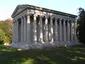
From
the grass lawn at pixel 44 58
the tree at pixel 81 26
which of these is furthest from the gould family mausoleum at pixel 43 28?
the grass lawn at pixel 44 58

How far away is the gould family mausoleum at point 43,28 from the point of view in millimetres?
39406

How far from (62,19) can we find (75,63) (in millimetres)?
30972

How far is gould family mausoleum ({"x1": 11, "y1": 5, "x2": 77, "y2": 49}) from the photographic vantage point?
39406 mm

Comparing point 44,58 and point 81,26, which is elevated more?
point 81,26

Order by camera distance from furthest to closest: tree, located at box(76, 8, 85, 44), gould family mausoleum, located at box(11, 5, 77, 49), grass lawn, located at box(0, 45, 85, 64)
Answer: tree, located at box(76, 8, 85, 44) < gould family mausoleum, located at box(11, 5, 77, 49) < grass lawn, located at box(0, 45, 85, 64)

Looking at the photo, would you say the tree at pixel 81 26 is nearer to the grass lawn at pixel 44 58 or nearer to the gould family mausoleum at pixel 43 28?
the gould family mausoleum at pixel 43 28

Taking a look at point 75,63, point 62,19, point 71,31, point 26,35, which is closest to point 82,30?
point 71,31

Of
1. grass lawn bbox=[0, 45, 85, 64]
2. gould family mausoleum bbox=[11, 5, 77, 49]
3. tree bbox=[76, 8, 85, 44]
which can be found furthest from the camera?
tree bbox=[76, 8, 85, 44]

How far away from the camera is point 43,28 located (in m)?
45.0

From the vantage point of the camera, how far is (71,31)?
51.0m

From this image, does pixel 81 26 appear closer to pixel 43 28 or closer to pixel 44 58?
pixel 43 28

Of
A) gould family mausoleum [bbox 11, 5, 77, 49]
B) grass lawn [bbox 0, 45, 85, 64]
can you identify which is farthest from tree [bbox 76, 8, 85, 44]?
grass lawn [bbox 0, 45, 85, 64]

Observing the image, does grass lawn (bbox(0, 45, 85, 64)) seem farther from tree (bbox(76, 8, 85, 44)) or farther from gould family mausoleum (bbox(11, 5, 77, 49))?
tree (bbox(76, 8, 85, 44))

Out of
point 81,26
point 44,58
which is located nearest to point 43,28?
point 81,26
